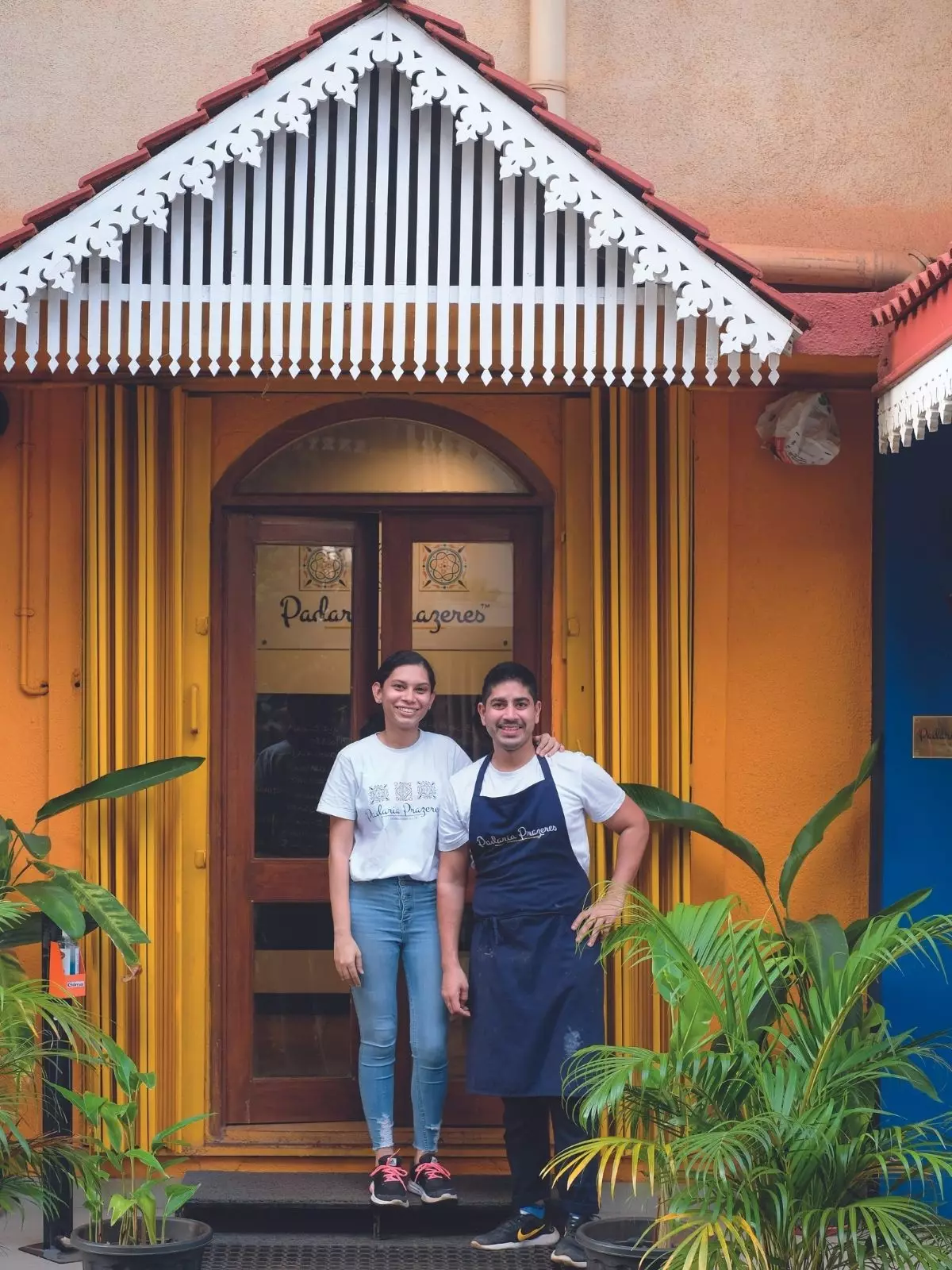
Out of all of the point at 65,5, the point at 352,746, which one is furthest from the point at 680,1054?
the point at 65,5

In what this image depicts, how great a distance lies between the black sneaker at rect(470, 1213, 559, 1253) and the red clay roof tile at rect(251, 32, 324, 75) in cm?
396

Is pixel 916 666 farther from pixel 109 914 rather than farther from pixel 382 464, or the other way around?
pixel 109 914

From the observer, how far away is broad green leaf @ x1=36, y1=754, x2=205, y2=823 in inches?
245

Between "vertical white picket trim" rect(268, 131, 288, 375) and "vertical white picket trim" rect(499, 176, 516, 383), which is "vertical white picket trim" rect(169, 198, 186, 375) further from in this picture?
"vertical white picket trim" rect(499, 176, 516, 383)

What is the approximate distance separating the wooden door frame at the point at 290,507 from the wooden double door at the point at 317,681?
0.04 metres

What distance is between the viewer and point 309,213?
5.80 metres

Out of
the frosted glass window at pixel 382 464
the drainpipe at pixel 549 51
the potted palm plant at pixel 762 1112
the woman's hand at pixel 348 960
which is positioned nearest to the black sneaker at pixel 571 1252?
the potted palm plant at pixel 762 1112

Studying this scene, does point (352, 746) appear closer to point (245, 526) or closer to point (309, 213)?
point (245, 526)

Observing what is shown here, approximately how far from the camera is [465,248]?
218 inches

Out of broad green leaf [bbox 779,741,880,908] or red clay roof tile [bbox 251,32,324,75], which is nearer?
red clay roof tile [bbox 251,32,324,75]

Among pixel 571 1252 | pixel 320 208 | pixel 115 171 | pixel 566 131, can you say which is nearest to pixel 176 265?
pixel 115 171

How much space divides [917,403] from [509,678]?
1657 millimetres

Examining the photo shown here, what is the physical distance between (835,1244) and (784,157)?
166 inches

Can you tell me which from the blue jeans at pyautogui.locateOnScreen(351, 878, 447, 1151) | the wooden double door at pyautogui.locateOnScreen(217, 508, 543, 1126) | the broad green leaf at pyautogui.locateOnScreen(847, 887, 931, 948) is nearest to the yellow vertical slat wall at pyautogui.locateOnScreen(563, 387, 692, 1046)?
the wooden double door at pyautogui.locateOnScreen(217, 508, 543, 1126)
